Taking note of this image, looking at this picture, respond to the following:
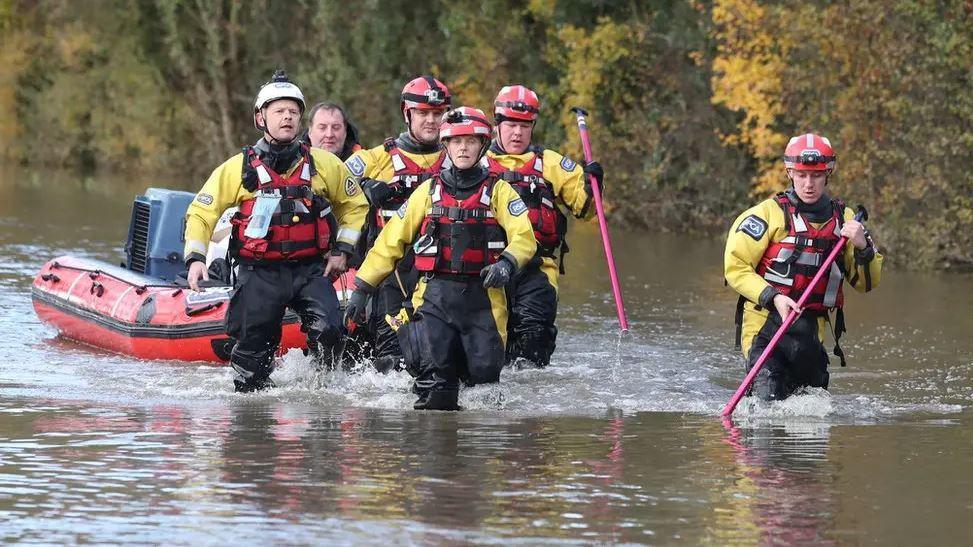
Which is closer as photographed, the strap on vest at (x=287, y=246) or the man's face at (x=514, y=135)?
the strap on vest at (x=287, y=246)

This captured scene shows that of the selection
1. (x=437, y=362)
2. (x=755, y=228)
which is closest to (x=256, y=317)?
(x=437, y=362)

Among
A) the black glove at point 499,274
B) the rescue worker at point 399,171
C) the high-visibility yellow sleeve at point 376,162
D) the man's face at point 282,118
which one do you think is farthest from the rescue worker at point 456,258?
the high-visibility yellow sleeve at point 376,162

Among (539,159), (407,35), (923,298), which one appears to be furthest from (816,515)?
(407,35)

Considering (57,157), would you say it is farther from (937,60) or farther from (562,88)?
(937,60)

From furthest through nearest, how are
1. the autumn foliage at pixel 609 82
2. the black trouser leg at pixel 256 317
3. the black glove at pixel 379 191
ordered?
the autumn foliage at pixel 609 82
the black glove at pixel 379 191
the black trouser leg at pixel 256 317

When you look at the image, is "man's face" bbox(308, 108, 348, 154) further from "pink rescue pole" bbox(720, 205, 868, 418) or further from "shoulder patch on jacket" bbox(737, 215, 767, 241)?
"pink rescue pole" bbox(720, 205, 868, 418)

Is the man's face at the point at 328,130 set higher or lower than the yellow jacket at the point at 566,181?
higher

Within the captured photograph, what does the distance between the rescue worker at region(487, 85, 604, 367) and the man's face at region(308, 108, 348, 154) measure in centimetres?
114

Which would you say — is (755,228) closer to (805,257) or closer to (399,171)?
(805,257)

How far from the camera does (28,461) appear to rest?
28.8ft

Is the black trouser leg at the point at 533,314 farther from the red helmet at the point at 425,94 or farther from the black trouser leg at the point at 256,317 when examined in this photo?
the black trouser leg at the point at 256,317

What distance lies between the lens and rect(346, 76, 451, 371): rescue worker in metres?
12.3

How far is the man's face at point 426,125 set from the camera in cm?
1249

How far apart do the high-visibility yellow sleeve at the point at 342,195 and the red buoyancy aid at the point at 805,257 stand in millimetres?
2455
